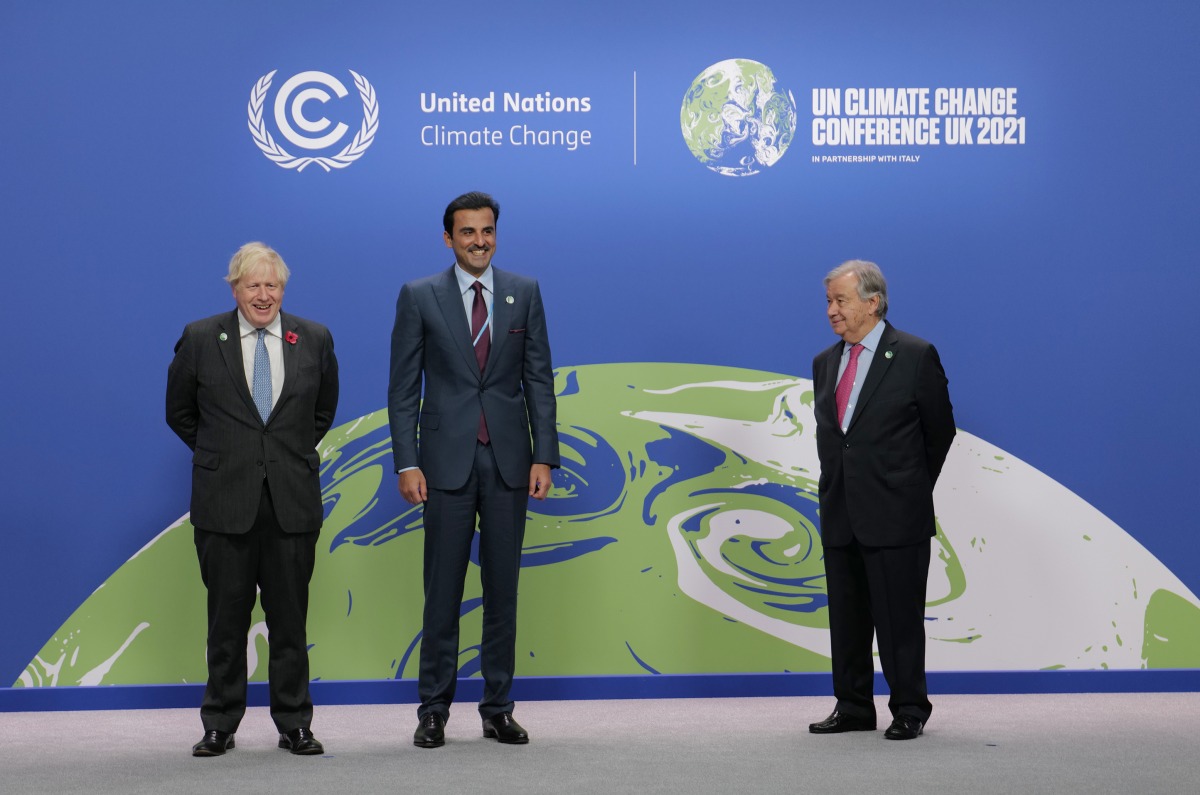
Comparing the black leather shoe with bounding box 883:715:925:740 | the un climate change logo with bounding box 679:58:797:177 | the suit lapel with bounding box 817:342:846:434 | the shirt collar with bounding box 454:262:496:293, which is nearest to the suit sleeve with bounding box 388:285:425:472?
the shirt collar with bounding box 454:262:496:293

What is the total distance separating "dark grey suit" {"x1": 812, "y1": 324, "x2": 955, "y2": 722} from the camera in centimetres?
369

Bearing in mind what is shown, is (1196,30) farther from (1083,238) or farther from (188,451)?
(188,451)

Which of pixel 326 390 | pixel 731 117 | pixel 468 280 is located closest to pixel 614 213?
pixel 731 117

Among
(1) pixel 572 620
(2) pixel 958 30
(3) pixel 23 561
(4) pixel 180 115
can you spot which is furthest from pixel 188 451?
(2) pixel 958 30

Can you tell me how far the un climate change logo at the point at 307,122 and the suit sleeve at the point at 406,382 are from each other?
1069 mm

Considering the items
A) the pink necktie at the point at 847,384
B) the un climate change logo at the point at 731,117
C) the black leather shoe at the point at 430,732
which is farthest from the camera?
the un climate change logo at the point at 731,117

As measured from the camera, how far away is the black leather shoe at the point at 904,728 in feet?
11.9

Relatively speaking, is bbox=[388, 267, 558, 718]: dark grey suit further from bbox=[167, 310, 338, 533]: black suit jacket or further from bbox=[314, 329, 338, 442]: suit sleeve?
bbox=[167, 310, 338, 533]: black suit jacket

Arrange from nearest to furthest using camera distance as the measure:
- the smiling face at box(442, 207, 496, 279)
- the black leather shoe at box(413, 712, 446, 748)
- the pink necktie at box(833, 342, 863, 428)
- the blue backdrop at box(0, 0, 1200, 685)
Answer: the black leather shoe at box(413, 712, 446, 748) < the smiling face at box(442, 207, 496, 279) < the pink necktie at box(833, 342, 863, 428) < the blue backdrop at box(0, 0, 1200, 685)

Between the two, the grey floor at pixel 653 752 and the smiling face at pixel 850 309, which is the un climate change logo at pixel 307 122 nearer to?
the smiling face at pixel 850 309

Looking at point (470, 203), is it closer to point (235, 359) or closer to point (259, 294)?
point (259, 294)

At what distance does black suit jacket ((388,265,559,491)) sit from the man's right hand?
0.09ft

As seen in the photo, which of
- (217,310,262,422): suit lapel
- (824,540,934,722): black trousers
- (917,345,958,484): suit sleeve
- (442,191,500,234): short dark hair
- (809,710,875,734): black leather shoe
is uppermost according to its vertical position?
(442,191,500,234): short dark hair

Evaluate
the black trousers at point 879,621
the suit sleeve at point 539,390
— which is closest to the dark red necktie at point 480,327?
the suit sleeve at point 539,390
